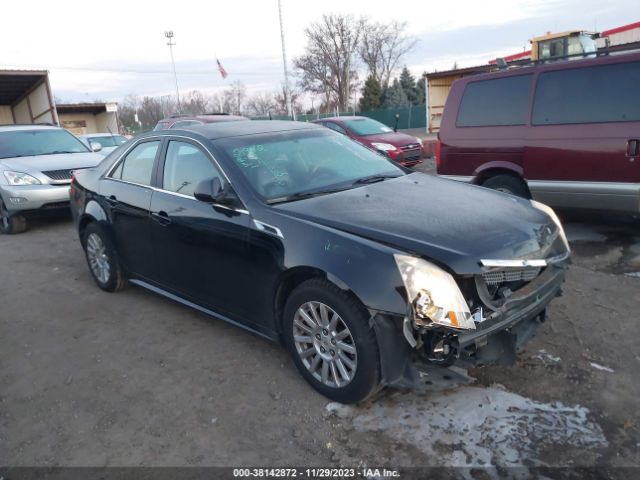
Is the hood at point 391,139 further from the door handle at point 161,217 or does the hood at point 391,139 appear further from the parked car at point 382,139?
the door handle at point 161,217

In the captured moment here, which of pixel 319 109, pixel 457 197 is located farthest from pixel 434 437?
pixel 319 109

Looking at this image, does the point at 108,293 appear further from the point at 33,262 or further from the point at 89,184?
the point at 33,262

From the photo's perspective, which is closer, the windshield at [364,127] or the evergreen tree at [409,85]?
the windshield at [364,127]

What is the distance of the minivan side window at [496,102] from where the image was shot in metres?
6.17

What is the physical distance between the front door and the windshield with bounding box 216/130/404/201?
24cm

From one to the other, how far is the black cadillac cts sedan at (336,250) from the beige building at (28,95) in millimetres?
11761

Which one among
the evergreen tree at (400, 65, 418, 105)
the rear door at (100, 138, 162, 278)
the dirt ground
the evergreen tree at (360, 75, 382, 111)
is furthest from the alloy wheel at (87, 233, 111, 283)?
the evergreen tree at (400, 65, 418, 105)

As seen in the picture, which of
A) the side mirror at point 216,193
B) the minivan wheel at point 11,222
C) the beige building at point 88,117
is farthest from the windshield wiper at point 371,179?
the beige building at point 88,117

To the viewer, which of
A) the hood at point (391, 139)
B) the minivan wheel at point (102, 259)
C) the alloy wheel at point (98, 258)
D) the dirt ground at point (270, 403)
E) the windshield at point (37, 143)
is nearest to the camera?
the dirt ground at point (270, 403)

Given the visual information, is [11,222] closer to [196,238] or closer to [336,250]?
[196,238]

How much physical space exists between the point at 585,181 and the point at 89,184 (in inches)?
209

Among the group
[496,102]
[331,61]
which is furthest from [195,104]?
[496,102]

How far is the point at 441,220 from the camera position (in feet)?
10.3

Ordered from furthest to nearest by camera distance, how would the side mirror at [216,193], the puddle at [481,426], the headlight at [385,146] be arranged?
the headlight at [385,146] < the side mirror at [216,193] < the puddle at [481,426]
